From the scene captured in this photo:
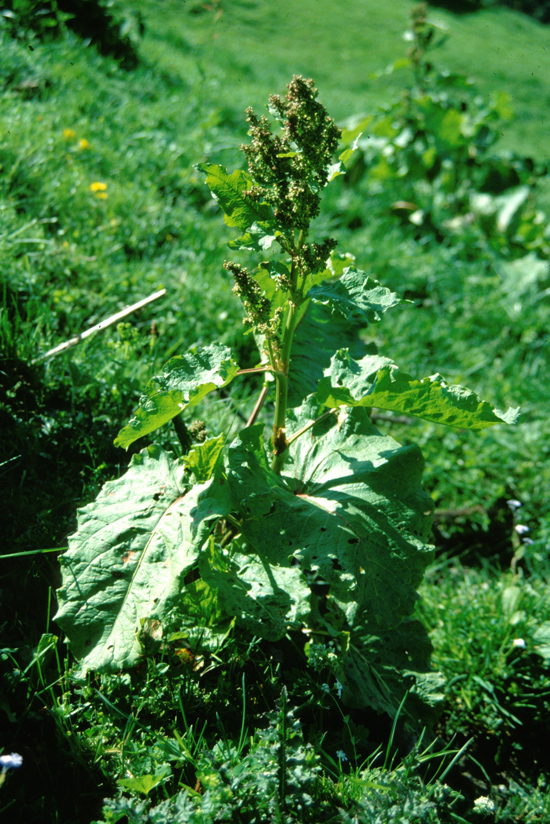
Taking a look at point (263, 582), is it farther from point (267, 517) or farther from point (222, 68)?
point (222, 68)

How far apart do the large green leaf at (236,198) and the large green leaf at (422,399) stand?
482 mm

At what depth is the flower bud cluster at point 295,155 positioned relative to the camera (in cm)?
149

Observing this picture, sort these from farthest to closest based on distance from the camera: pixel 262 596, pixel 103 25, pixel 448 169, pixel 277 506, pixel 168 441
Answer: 1. pixel 103 25
2. pixel 448 169
3. pixel 168 441
4. pixel 277 506
5. pixel 262 596

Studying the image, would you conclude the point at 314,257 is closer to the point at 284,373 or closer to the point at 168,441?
the point at 284,373

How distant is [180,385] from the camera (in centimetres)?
156

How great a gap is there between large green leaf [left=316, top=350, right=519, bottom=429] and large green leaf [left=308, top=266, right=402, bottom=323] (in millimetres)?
170

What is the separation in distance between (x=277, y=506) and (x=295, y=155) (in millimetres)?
910

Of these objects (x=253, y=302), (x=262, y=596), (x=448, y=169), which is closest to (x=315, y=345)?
(x=253, y=302)

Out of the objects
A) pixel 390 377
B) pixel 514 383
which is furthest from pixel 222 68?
pixel 390 377

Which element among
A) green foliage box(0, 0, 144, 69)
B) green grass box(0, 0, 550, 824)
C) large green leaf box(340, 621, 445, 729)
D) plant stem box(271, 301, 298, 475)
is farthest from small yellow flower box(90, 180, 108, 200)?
large green leaf box(340, 621, 445, 729)

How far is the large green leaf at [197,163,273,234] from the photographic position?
62.4 inches

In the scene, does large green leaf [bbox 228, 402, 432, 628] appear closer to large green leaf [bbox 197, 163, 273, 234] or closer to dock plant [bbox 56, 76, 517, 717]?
dock plant [bbox 56, 76, 517, 717]

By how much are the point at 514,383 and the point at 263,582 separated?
7.65 feet

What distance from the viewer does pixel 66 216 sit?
10.5ft
